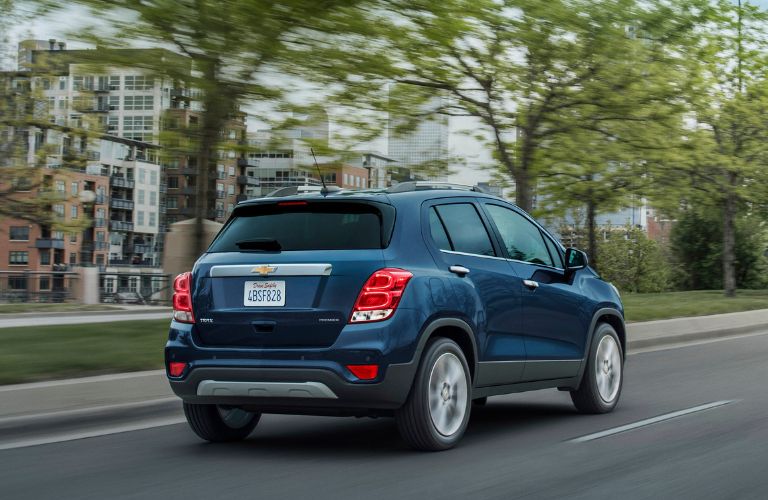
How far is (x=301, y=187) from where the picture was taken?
7.71m

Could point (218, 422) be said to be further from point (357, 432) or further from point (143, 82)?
point (143, 82)

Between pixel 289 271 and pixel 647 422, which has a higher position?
pixel 289 271

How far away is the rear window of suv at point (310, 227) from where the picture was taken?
280 inches

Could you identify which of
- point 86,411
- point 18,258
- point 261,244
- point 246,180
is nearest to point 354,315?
point 261,244

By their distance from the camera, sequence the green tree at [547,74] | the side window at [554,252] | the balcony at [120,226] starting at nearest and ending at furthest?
the side window at [554,252], the green tree at [547,74], the balcony at [120,226]

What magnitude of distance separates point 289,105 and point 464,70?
18.3ft

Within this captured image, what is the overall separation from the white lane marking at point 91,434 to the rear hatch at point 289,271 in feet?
5.58

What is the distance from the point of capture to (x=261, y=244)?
7215 mm

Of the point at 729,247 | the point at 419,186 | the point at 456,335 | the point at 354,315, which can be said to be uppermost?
the point at 419,186

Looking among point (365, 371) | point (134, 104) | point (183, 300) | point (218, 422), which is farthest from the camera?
point (134, 104)

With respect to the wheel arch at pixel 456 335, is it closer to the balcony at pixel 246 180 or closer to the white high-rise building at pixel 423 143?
the white high-rise building at pixel 423 143

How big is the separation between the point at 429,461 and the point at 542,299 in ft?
6.75

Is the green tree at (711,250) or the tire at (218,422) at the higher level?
the green tree at (711,250)

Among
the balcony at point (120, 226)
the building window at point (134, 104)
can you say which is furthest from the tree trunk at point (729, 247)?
the building window at point (134, 104)
